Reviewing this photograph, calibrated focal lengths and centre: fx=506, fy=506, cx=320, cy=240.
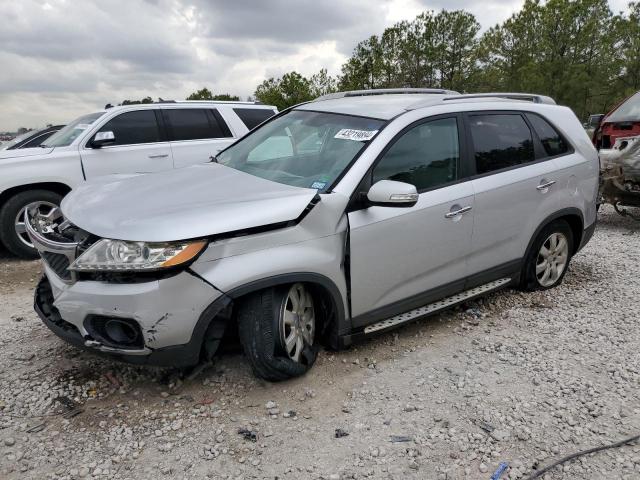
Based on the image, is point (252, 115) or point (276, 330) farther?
point (252, 115)

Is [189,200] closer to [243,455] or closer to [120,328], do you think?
[120,328]

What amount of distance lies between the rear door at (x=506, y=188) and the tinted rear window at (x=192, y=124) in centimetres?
429

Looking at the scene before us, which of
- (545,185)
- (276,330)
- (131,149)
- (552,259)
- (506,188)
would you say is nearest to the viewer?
(276,330)

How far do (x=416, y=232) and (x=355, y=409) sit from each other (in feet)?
3.89

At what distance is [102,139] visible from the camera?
6.15 meters

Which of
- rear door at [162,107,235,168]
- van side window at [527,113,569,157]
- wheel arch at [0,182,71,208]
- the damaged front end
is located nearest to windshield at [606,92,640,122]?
the damaged front end

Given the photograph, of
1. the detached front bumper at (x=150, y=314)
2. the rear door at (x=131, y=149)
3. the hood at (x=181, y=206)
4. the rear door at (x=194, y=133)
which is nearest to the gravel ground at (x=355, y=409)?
the detached front bumper at (x=150, y=314)

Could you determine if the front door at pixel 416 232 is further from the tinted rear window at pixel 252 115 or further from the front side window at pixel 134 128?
the front side window at pixel 134 128

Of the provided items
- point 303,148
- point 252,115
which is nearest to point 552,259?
point 303,148

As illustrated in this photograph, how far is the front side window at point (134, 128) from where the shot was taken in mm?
6520

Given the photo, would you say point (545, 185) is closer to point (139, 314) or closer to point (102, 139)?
point (139, 314)

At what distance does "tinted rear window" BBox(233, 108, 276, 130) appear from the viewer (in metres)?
7.36

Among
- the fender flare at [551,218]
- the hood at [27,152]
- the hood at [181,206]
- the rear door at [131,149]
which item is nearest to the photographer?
the hood at [181,206]

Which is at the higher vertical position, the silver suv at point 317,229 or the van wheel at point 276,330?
the silver suv at point 317,229
